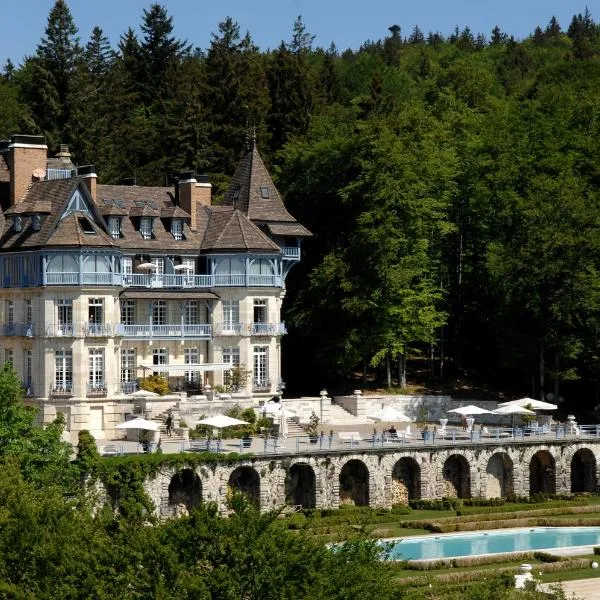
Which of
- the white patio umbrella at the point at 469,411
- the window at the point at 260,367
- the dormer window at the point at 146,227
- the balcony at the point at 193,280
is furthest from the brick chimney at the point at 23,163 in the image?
the white patio umbrella at the point at 469,411

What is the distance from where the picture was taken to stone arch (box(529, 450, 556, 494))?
74713mm

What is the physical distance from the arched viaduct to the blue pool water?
6056 millimetres

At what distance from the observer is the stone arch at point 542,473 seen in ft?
245

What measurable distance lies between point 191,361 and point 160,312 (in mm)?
2651

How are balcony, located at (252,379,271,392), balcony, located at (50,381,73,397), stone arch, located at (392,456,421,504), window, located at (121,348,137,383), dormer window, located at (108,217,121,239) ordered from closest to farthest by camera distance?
stone arch, located at (392,456,421,504) < balcony, located at (50,381,73,397) < window, located at (121,348,137,383) < dormer window, located at (108,217,121,239) < balcony, located at (252,379,271,392)

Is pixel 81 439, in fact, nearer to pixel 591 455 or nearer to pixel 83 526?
pixel 83 526

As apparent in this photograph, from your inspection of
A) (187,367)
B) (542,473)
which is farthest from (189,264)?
(542,473)

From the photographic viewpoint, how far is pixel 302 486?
2719 inches

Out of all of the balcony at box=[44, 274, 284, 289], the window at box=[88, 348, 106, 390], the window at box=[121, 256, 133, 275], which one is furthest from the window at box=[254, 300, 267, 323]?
the window at box=[88, 348, 106, 390]

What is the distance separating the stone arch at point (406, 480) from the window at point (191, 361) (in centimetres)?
1175

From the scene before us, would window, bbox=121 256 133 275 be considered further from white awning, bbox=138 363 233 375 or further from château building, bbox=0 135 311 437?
white awning, bbox=138 363 233 375

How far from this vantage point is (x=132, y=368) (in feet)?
253

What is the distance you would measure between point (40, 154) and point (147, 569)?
128 feet

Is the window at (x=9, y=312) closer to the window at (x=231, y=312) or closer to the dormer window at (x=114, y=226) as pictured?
the dormer window at (x=114, y=226)
